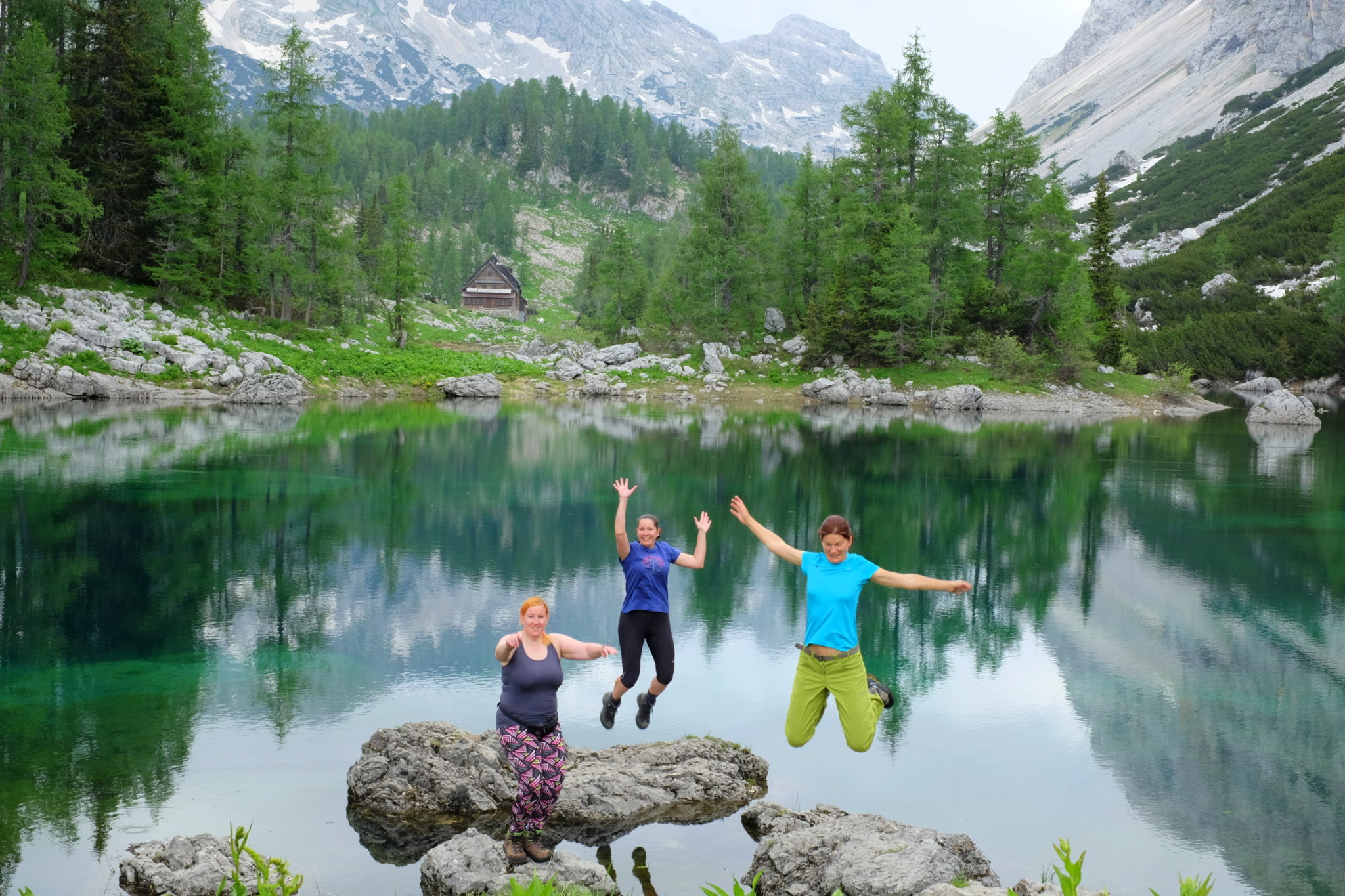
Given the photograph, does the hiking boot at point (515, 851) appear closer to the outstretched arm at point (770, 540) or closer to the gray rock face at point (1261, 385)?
the outstretched arm at point (770, 540)

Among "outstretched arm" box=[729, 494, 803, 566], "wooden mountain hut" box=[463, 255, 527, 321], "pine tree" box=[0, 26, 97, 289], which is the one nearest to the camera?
"outstretched arm" box=[729, 494, 803, 566]

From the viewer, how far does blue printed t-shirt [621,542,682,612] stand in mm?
9758

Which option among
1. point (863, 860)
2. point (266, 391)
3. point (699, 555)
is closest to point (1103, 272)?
point (266, 391)

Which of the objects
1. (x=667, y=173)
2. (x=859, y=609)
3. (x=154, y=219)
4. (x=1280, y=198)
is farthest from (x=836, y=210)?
(x=667, y=173)

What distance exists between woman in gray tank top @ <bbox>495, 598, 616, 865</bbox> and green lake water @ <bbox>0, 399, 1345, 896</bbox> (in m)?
1.06

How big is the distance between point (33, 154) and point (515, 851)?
5364 centimetres

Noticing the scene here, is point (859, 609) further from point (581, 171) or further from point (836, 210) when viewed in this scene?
point (581, 171)

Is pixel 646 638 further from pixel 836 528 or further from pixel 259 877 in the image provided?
pixel 259 877

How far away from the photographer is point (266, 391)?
5275 centimetres

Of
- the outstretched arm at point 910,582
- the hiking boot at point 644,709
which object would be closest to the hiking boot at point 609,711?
the hiking boot at point 644,709

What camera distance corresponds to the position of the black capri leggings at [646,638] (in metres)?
10.0

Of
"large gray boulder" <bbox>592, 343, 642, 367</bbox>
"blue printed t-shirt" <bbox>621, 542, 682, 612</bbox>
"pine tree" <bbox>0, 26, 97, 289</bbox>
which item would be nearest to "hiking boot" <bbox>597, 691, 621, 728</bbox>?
"blue printed t-shirt" <bbox>621, 542, 682, 612</bbox>

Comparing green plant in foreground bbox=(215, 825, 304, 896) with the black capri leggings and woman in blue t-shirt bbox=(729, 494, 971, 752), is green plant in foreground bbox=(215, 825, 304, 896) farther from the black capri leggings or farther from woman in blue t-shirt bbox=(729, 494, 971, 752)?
woman in blue t-shirt bbox=(729, 494, 971, 752)

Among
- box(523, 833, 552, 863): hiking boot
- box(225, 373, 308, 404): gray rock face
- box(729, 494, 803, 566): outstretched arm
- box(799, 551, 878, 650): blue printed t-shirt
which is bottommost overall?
box(523, 833, 552, 863): hiking boot
